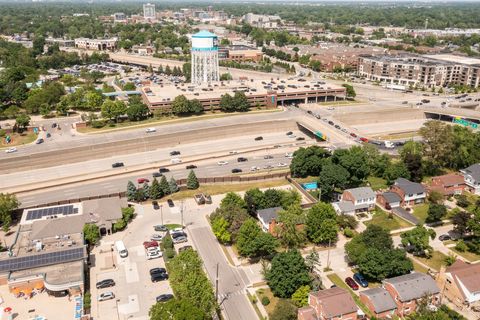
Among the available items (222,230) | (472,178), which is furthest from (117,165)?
(472,178)

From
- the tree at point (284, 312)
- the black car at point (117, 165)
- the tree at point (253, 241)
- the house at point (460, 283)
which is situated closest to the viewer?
the tree at point (284, 312)

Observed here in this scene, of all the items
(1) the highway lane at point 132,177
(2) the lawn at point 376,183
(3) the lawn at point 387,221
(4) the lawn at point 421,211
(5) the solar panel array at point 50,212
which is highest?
(5) the solar panel array at point 50,212

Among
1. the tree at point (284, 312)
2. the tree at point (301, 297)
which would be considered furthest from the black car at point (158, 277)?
the tree at point (301, 297)

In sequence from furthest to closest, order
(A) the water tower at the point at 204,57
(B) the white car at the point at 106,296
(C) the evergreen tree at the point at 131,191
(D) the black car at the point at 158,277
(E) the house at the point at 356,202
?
(A) the water tower at the point at 204,57 → (C) the evergreen tree at the point at 131,191 → (E) the house at the point at 356,202 → (D) the black car at the point at 158,277 → (B) the white car at the point at 106,296

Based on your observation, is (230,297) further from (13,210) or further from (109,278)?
(13,210)

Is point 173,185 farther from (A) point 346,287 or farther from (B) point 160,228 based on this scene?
(A) point 346,287

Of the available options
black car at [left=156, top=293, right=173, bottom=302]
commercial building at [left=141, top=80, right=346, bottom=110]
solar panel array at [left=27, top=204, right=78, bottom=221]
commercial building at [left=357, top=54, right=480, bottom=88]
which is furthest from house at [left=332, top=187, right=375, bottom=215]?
commercial building at [left=357, top=54, right=480, bottom=88]

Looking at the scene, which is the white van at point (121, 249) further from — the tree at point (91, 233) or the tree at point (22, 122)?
the tree at point (22, 122)
